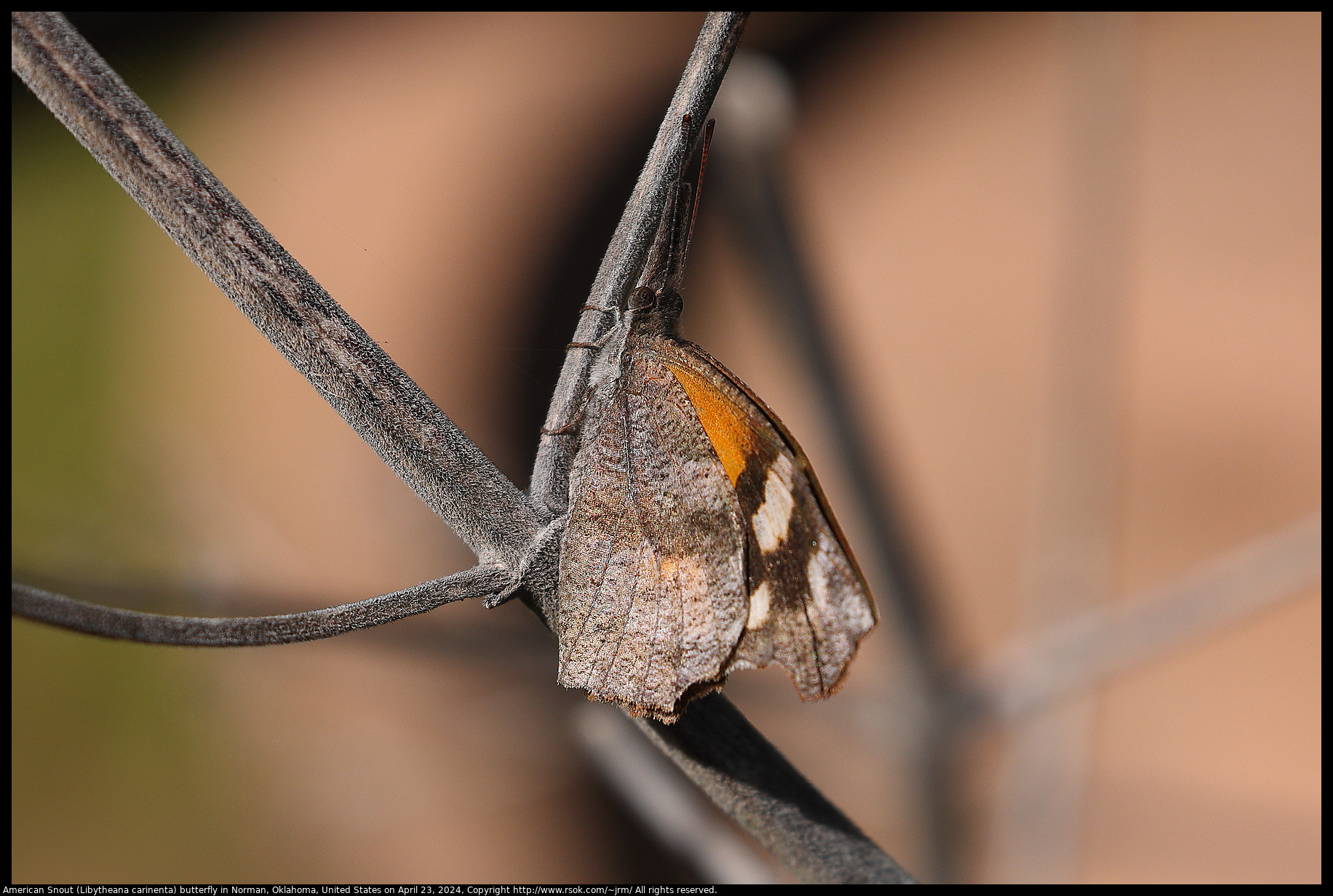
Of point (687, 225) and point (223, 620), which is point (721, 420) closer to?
point (687, 225)

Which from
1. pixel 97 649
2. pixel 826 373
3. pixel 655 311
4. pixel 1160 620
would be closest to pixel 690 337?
pixel 826 373

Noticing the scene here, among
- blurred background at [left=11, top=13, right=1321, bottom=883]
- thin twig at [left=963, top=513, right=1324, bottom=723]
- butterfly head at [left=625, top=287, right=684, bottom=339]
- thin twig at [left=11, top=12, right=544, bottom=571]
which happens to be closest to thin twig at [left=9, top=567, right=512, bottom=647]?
thin twig at [left=11, top=12, right=544, bottom=571]

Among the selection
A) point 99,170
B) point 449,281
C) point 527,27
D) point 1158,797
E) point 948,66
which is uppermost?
point 99,170

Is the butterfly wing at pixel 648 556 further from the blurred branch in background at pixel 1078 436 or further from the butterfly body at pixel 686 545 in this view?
the blurred branch in background at pixel 1078 436

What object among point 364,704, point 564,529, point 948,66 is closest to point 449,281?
point 364,704

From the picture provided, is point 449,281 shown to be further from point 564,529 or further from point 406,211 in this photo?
point 564,529

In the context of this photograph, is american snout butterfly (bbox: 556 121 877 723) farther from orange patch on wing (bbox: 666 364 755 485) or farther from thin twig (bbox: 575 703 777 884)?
thin twig (bbox: 575 703 777 884)

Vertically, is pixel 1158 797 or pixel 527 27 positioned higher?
pixel 527 27

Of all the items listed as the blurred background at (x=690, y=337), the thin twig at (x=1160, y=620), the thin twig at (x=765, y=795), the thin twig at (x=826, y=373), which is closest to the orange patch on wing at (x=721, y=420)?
the thin twig at (x=765, y=795)
